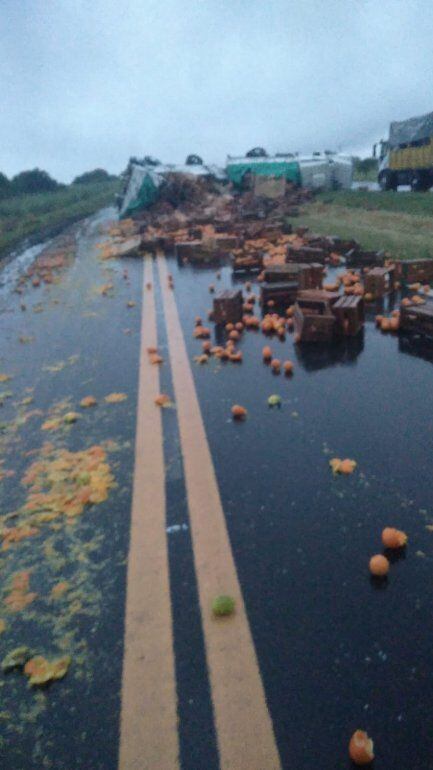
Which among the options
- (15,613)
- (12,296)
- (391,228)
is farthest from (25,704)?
(391,228)

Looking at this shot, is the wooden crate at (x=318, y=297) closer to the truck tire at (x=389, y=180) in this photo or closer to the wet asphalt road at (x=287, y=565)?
the wet asphalt road at (x=287, y=565)

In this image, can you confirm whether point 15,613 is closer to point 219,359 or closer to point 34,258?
point 219,359

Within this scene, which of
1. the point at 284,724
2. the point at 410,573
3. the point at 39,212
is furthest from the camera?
the point at 39,212

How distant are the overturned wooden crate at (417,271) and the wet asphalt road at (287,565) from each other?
3220mm

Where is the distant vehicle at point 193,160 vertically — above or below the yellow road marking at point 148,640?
above

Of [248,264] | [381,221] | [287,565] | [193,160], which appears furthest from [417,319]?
[193,160]

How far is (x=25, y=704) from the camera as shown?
202 centimetres

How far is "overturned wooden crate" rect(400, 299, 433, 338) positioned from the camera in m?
5.75

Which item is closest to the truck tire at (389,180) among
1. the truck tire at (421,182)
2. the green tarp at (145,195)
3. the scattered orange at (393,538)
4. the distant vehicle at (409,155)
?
the distant vehicle at (409,155)

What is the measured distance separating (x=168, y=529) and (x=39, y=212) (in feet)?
131

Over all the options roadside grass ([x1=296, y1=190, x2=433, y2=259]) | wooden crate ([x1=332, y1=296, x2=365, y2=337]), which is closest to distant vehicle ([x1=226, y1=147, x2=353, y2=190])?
roadside grass ([x1=296, y1=190, x2=433, y2=259])

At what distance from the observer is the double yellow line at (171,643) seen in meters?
1.82

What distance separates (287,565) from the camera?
8.50 ft

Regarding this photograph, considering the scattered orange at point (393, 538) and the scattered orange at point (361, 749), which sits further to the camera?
the scattered orange at point (393, 538)
